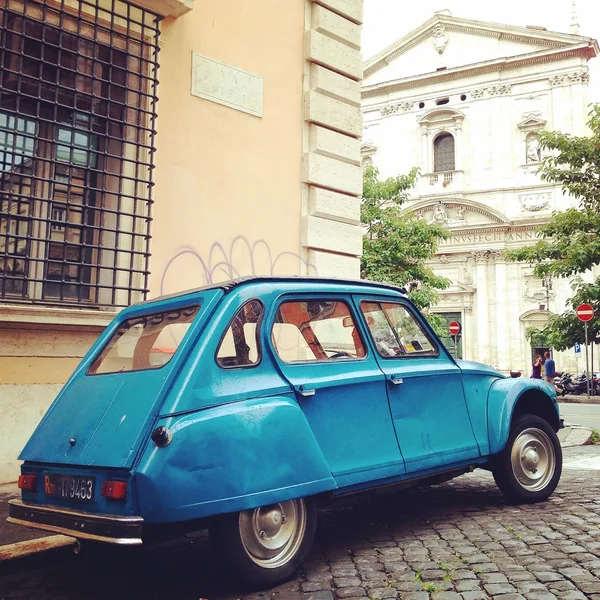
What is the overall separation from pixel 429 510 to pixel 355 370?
1630 millimetres

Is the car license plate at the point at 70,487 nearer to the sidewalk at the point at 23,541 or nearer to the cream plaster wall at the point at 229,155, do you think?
the sidewalk at the point at 23,541

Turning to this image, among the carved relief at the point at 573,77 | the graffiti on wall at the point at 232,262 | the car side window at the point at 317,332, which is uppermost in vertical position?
the carved relief at the point at 573,77

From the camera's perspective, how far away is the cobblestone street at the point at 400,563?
3.27 metres

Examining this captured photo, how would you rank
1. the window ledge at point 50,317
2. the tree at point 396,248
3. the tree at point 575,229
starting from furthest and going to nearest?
the tree at point 396,248, the tree at point 575,229, the window ledge at point 50,317

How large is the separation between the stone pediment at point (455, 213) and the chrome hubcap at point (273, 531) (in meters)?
32.4

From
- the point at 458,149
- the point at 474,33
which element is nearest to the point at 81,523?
the point at 458,149

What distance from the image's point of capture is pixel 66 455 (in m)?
3.37

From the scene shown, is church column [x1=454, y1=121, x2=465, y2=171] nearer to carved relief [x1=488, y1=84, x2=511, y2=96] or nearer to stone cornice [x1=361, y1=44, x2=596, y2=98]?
carved relief [x1=488, y1=84, x2=511, y2=96]

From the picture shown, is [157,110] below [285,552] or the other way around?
the other way around

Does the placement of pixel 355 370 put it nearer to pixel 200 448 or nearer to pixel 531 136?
pixel 200 448

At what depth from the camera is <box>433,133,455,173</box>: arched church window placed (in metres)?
37.2

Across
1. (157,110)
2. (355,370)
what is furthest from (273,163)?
(355,370)

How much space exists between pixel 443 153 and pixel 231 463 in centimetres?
3652

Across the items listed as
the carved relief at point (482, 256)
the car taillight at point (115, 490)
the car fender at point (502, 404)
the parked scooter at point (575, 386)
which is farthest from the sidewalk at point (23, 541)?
the carved relief at point (482, 256)
